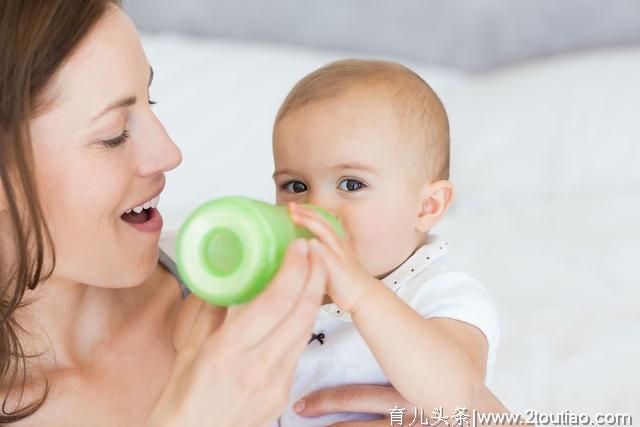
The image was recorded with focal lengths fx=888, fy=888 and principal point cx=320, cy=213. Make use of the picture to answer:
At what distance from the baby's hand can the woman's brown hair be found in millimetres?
377

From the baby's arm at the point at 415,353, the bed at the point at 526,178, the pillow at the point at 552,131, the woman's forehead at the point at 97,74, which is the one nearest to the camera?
the baby's arm at the point at 415,353

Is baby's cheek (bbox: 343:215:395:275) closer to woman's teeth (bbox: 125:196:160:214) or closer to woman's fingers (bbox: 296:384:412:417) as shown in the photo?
woman's fingers (bbox: 296:384:412:417)

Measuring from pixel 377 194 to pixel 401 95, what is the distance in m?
0.15

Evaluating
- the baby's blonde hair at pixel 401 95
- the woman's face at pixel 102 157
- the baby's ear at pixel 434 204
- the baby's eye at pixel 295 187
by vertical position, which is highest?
the baby's blonde hair at pixel 401 95

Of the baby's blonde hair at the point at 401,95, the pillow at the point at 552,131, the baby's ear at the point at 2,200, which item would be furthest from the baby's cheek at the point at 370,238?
the pillow at the point at 552,131

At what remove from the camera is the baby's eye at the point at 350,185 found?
1.24 metres

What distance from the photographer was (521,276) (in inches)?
81.0

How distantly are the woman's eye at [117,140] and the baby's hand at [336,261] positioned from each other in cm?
34

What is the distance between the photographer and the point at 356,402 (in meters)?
1.24

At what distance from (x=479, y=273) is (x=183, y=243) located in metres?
1.29

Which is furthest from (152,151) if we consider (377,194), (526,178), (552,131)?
(552,131)

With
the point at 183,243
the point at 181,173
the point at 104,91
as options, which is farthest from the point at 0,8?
the point at 181,173

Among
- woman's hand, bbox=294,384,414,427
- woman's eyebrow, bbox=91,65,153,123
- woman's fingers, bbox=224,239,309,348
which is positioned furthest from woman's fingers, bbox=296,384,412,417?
woman's eyebrow, bbox=91,65,153,123

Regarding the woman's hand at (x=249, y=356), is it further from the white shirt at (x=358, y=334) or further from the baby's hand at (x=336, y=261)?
the white shirt at (x=358, y=334)
